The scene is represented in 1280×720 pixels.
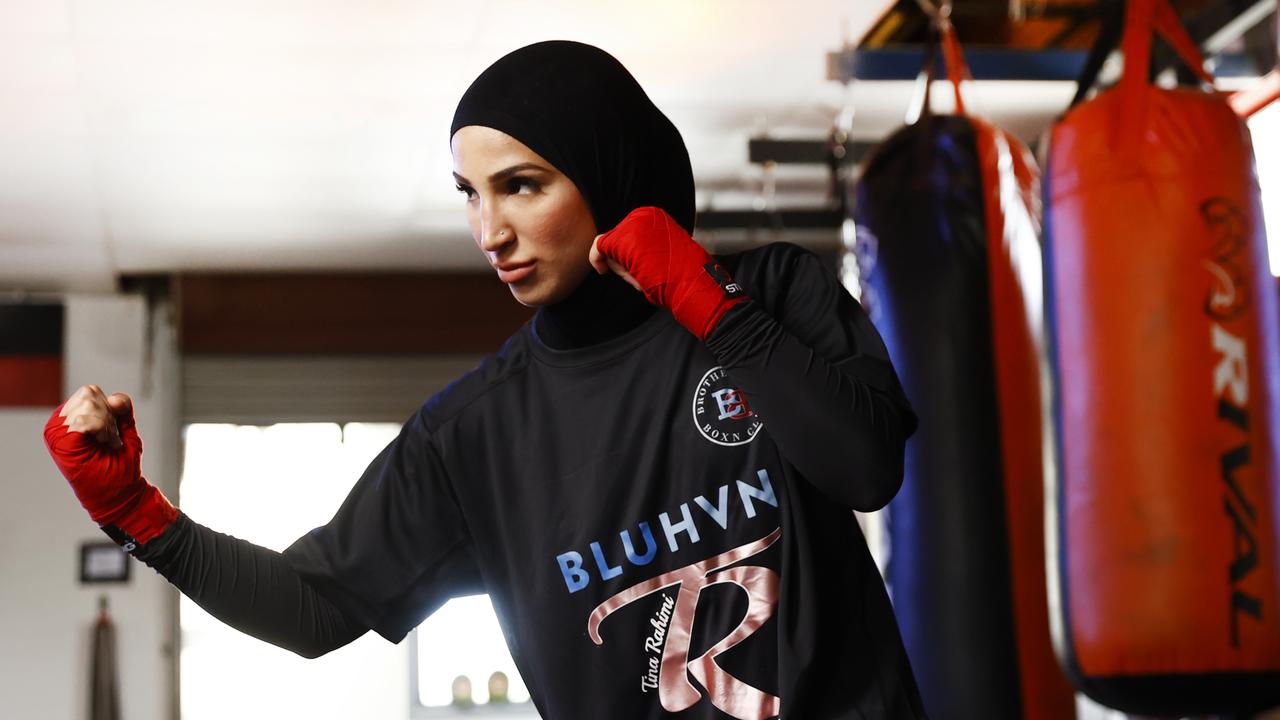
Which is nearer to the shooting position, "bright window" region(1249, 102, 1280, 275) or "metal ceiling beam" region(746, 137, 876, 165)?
"bright window" region(1249, 102, 1280, 275)

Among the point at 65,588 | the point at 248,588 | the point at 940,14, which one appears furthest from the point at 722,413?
the point at 65,588

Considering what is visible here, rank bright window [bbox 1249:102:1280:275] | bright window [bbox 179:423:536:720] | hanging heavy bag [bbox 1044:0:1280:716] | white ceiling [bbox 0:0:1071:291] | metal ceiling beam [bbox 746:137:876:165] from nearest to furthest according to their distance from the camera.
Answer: hanging heavy bag [bbox 1044:0:1280:716] < bright window [bbox 1249:102:1280:275] < white ceiling [bbox 0:0:1071:291] < metal ceiling beam [bbox 746:137:876:165] < bright window [bbox 179:423:536:720]

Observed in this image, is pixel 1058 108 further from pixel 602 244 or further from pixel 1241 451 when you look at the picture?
pixel 602 244

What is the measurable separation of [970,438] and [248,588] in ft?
5.23

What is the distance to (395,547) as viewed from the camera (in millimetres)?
1359

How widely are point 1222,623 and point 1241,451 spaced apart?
0.26 m

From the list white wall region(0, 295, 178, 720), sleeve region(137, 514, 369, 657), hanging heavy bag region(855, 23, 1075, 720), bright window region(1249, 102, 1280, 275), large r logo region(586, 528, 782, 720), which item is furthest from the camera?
white wall region(0, 295, 178, 720)

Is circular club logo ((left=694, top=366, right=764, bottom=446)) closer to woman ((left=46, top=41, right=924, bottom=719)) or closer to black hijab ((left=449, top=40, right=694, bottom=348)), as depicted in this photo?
woman ((left=46, top=41, right=924, bottom=719))

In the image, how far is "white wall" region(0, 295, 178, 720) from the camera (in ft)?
18.9

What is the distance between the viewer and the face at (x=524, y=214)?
1.19 m

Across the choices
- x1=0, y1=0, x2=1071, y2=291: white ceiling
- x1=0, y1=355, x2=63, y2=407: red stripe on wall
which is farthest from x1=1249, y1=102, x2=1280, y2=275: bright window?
x1=0, y1=355, x2=63, y2=407: red stripe on wall

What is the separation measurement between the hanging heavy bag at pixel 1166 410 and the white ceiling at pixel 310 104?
56.4 inches

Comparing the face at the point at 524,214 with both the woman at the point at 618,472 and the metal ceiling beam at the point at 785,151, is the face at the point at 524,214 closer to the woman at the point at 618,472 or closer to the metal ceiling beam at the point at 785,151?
the woman at the point at 618,472

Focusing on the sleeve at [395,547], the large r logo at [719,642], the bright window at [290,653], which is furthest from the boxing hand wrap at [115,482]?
the bright window at [290,653]
